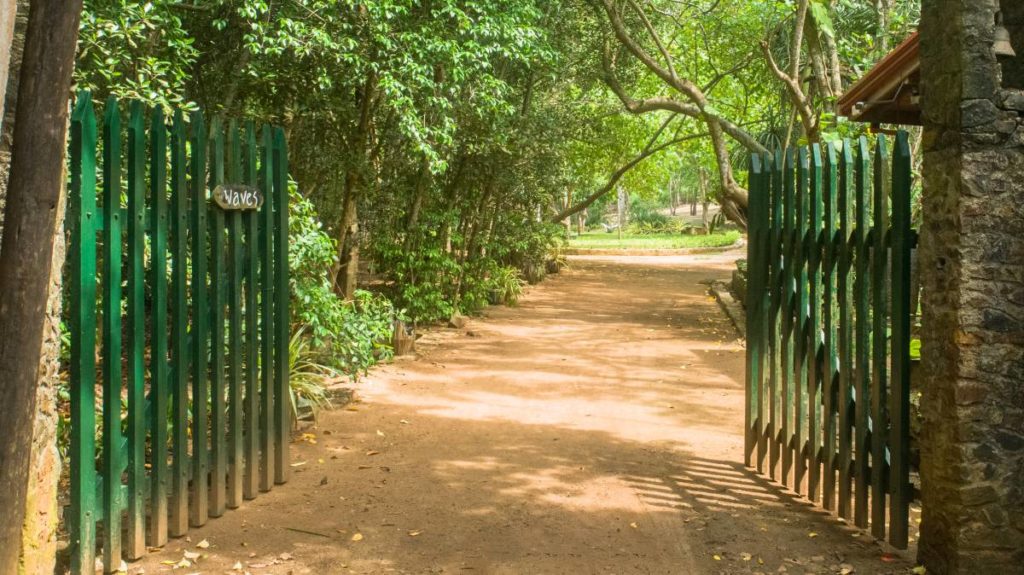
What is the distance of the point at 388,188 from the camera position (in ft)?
43.8

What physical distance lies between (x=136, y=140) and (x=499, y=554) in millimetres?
2784

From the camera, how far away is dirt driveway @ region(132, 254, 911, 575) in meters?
5.04

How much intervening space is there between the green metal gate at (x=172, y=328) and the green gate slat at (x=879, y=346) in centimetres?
351

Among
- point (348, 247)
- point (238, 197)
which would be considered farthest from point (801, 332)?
point (348, 247)

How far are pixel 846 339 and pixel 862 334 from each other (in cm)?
23

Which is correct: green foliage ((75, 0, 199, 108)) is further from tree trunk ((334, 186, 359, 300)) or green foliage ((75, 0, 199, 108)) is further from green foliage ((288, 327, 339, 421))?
tree trunk ((334, 186, 359, 300))

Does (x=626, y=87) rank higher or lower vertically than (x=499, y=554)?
higher

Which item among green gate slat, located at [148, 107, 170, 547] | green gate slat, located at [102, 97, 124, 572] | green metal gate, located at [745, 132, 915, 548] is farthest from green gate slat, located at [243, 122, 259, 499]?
green metal gate, located at [745, 132, 915, 548]

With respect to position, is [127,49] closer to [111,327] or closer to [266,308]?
[266,308]

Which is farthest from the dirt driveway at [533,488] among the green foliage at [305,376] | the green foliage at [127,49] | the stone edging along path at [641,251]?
the stone edging along path at [641,251]

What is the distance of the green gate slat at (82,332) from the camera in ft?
14.3

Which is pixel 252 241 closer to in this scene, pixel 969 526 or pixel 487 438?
pixel 487 438

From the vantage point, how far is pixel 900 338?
4.83m

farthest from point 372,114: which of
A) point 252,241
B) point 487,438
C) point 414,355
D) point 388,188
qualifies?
point 252,241
